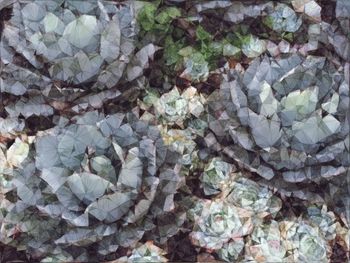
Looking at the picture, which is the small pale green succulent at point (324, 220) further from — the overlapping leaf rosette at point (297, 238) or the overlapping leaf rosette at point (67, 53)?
the overlapping leaf rosette at point (67, 53)

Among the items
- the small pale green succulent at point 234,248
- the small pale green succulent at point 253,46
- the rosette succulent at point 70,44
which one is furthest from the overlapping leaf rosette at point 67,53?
the small pale green succulent at point 234,248

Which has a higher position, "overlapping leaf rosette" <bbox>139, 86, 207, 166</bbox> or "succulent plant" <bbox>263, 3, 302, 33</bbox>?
"succulent plant" <bbox>263, 3, 302, 33</bbox>

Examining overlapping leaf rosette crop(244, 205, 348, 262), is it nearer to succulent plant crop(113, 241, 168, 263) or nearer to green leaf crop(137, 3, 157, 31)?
succulent plant crop(113, 241, 168, 263)

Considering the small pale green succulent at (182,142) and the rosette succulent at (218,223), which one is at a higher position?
the small pale green succulent at (182,142)

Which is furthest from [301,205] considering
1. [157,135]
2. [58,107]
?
[58,107]

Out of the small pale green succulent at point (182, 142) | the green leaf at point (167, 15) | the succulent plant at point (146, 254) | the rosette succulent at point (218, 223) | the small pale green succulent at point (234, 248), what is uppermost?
the green leaf at point (167, 15)

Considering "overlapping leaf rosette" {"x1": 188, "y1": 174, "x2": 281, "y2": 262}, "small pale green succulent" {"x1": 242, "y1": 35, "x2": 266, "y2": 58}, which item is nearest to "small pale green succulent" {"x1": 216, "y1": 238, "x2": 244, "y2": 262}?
"overlapping leaf rosette" {"x1": 188, "y1": 174, "x2": 281, "y2": 262}

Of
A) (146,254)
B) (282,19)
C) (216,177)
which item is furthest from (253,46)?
(146,254)
